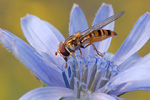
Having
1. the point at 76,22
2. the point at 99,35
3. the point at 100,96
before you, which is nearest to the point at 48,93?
the point at 100,96

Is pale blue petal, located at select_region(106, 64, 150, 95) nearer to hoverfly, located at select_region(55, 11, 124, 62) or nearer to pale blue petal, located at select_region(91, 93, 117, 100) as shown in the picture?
pale blue petal, located at select_region(91, 93, 117, 100)

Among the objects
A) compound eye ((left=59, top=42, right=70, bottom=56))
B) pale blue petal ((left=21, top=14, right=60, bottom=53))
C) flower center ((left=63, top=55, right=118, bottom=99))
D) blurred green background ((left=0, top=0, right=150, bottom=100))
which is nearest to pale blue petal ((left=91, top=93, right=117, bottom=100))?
flower center ((left=63, top=55, right=118, bottom=99))

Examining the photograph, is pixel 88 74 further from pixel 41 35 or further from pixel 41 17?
pixel 41 17

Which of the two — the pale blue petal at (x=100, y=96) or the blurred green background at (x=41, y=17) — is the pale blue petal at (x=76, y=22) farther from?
the blurred green background at (x=41, y=17)

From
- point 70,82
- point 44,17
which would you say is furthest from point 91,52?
point 44,17

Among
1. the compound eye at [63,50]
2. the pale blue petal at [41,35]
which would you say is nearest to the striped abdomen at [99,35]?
the compound eye at [63,50]

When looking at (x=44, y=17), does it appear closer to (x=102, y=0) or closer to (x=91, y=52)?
(x=102, y=0)
